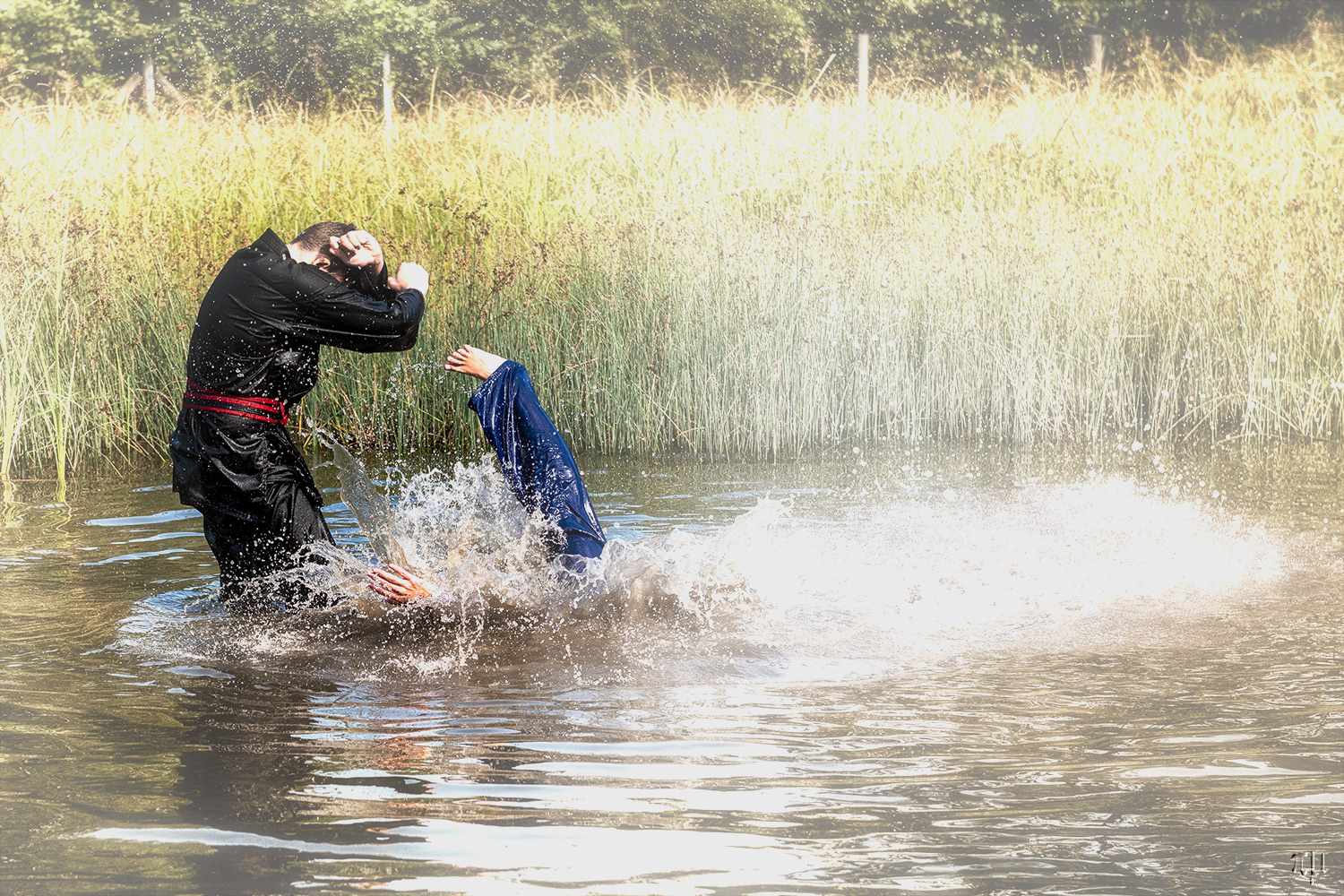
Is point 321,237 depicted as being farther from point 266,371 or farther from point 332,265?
point 266,371

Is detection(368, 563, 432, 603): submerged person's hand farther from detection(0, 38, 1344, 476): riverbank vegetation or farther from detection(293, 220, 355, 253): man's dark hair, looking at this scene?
detection(0, 38, 1344, 476): riverbank vegetation

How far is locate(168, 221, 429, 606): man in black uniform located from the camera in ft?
17.7

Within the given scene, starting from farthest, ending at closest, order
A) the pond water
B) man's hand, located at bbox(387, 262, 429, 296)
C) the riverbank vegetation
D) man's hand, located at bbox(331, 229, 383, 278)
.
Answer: the riverbank vegetation, man's hand, located at bbox(387, 262, 429, 296), man's hand, located at bbox(331, 229, 383, 278), the pond water

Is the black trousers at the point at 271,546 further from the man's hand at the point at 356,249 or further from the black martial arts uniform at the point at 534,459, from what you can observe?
the man's hand at the point at 356,249

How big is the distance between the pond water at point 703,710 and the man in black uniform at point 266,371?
301 millimetres

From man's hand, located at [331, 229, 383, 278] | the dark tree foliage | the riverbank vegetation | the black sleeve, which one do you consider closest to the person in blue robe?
the black sleeve

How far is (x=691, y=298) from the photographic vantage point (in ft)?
31.9

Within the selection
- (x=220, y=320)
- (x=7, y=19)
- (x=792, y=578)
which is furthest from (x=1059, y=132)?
(x=7, y=19)

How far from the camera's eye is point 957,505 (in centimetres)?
788

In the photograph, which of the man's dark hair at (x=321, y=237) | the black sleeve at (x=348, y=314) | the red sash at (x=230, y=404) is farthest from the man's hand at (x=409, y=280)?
the red sash at (x=230, y=404)

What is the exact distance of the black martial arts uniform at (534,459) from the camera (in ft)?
17.6

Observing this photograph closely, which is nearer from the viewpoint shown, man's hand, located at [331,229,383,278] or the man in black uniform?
the man in black uniform

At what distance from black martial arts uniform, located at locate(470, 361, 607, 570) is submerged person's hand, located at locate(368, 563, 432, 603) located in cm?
54

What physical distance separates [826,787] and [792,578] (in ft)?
8.16
